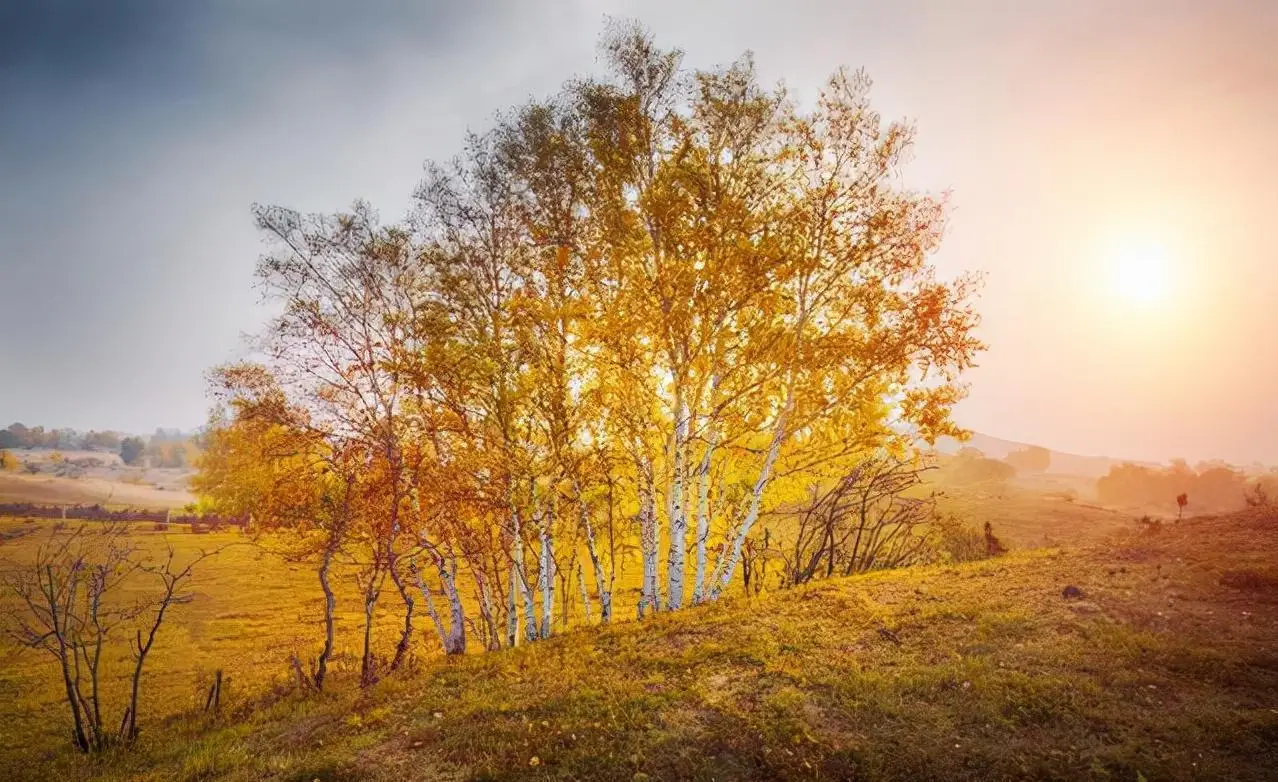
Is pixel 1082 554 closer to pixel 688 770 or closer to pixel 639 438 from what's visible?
pixel 639 438

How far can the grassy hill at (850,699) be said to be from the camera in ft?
23.7

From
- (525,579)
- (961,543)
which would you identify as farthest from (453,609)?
(961,543)

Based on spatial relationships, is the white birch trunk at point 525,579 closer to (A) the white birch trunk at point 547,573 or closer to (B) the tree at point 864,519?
(A) the white birch trunk at point 547,573

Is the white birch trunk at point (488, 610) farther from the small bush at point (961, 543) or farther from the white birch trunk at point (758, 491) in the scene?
the small bush at point (961, 543)

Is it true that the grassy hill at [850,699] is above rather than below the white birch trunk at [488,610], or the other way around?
above

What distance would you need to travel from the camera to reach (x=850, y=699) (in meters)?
8.81

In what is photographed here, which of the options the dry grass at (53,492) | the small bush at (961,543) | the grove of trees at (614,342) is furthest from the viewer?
the dry grass at (53,492)

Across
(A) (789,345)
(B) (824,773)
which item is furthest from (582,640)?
(A) (789,345)

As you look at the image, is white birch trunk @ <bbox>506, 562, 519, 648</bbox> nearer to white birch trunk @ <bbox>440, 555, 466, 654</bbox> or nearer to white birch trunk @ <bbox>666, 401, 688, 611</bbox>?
Result: white birch trunk @ <bbox>440, 555, 466, 654</bbox>

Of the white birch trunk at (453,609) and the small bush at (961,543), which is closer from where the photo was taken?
the white birch trunk at (453,609)

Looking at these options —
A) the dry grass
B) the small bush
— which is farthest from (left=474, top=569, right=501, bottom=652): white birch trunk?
the dry grass

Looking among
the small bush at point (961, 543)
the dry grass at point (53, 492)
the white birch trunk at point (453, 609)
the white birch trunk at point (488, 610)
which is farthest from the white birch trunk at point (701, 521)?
the dry grass at point (53, 492)

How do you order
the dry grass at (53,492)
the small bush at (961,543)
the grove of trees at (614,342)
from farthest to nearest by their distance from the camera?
the dry grass at (53,492), the small bush at (961,543), the grove of trees at (614,342)

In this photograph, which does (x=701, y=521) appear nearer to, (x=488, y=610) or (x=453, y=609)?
(x=488, y=610)
